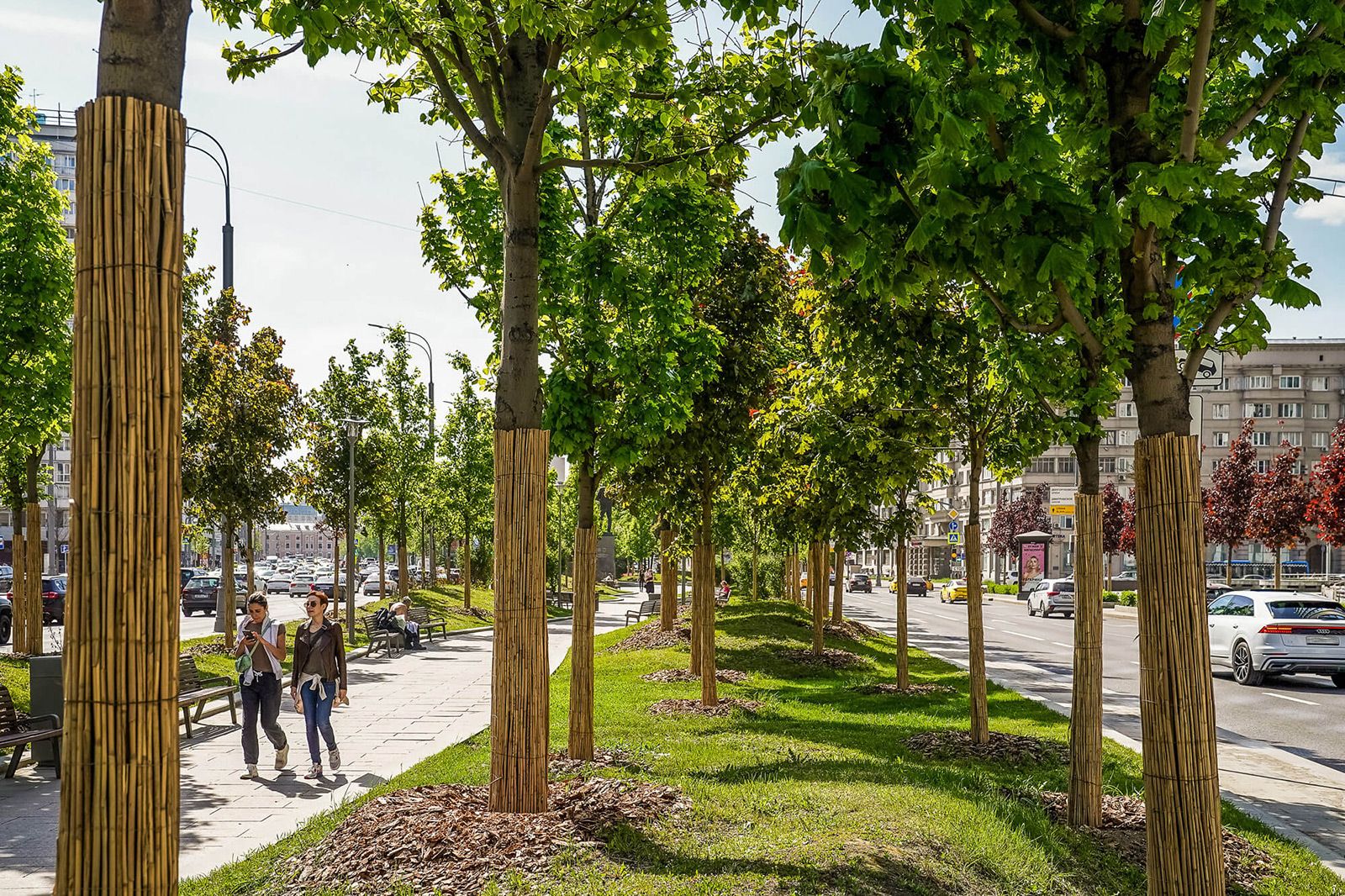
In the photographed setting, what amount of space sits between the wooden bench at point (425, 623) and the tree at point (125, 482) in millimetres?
21837

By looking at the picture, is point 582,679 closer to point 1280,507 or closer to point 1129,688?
point 1129,688

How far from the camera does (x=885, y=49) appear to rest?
383 cm

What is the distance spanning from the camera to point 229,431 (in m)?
20.0

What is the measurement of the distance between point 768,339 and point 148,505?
1074 cm

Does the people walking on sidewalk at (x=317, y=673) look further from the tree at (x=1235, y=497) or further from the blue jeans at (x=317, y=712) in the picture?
the tree at (x=1235, y=497)

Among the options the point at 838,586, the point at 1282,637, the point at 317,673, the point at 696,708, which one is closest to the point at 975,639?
the point at 696,708

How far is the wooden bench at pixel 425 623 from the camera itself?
83.1ft

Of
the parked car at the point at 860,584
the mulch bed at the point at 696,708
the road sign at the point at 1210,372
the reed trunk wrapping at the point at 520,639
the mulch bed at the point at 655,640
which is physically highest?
the road sign at the point at 1210,372

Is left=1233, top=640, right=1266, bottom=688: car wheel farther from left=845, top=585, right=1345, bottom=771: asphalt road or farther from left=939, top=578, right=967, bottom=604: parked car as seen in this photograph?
left=939, top=578, right=967, bottom=604: parked car

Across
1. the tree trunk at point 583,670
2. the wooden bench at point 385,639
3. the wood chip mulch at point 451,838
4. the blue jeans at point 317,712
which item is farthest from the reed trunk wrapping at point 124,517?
the wooden bench at point 385,639

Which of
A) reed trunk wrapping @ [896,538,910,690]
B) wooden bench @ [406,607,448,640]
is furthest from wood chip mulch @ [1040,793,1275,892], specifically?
wooden bench @ [406,607,448,640]

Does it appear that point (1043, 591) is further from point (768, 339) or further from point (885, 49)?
point (885, 49)

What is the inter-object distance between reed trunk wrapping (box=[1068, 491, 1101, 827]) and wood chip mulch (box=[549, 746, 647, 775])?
3579mm

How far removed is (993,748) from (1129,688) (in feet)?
28.7
